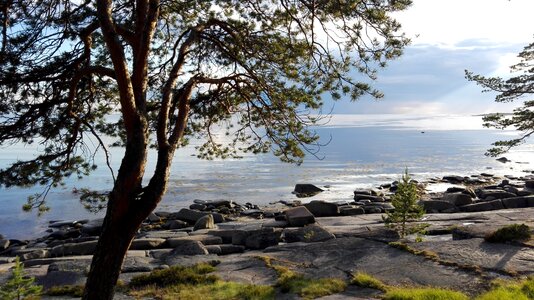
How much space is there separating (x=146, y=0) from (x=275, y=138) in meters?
3.85

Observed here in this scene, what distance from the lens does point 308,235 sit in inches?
520

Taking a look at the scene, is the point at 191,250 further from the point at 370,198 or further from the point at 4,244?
the point at 370,198

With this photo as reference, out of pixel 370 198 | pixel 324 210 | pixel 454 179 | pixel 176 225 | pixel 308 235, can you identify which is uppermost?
pixel 308 235

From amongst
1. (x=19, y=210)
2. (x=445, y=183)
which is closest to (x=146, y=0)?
(x=19, y=210)

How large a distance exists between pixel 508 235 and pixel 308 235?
5.17 metres

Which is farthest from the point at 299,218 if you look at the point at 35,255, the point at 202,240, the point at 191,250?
the point at 35,255

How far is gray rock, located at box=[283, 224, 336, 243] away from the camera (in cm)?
1302

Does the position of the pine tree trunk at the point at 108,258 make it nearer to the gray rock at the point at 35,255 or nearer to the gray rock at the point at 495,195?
the gray rock at the point at 35,255

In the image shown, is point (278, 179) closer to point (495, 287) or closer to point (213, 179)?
point (213, 179)

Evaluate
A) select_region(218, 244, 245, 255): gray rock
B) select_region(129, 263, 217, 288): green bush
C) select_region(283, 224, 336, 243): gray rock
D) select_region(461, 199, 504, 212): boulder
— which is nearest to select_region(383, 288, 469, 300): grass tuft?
select_region(129, 263, 217, 288): green bush

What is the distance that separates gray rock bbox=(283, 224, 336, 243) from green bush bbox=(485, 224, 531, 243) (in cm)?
425

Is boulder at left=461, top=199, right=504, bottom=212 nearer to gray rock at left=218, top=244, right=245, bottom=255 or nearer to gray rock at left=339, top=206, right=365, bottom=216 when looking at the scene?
gray rock at left=339, top=206, right=365, bottom=216

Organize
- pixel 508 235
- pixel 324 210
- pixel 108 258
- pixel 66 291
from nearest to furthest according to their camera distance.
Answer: pixel 108 258 < pixel 66 291 < pixel 508 235 < pixel 324 210

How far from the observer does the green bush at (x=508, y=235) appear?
32.6 ft
